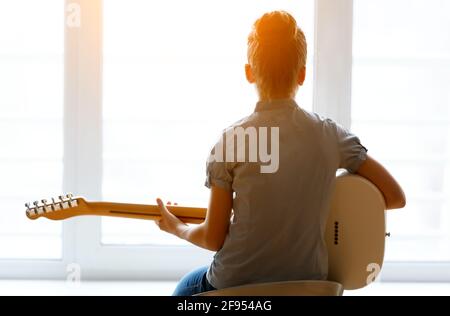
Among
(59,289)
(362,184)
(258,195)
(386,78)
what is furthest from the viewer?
(386,78)

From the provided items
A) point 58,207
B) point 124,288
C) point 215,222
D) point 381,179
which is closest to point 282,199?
point 215,222

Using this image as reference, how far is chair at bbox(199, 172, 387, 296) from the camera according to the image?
1.20m

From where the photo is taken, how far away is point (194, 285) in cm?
123

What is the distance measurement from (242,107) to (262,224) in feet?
2.87

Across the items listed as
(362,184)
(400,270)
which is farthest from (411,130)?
(362,184)

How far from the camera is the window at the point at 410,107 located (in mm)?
1871

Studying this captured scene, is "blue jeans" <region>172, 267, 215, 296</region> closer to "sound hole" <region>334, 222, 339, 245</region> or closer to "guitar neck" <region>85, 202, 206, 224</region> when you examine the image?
"guitar neck" <region>85, 202, 206, 224</region>

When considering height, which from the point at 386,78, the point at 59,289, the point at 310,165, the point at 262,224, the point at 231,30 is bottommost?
the point at 59,289

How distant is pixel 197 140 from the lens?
1.92m

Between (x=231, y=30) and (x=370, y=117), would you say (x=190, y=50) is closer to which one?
(x=231, y=30)

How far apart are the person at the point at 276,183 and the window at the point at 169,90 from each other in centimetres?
76

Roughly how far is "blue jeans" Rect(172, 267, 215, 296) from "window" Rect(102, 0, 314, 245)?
69 cm

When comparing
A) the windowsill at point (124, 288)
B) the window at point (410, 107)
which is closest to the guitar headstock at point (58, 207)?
the windowsill at point (124, 288)

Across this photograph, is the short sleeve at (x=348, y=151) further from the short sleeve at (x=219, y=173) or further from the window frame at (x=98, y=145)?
the window frame at (x=98, y=145)
